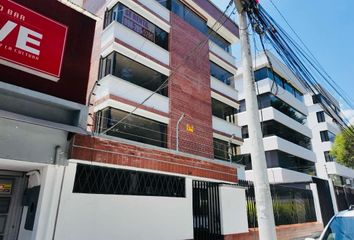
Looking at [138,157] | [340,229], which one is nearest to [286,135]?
[340,229]

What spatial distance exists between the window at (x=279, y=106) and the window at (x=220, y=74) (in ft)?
17.0

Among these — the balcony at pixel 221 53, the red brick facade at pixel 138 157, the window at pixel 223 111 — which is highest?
the balcony at pixel 221 53

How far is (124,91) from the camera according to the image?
12.1 m

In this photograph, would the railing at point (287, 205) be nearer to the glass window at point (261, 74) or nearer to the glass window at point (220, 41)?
the glass window at point (220, 41)

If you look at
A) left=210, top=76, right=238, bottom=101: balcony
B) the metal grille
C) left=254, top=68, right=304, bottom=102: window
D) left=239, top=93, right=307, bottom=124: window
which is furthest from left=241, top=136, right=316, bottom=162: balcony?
the metal grille

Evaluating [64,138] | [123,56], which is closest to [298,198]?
[123,56]

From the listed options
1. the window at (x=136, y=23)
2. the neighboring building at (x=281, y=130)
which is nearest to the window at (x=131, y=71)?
the window at (x=136, y=23)

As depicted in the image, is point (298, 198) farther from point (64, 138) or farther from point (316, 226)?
point (64, 138)

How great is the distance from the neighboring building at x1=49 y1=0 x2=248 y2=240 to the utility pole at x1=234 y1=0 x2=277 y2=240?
312 cm

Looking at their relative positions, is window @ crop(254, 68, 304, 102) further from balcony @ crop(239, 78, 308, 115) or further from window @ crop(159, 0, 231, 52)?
window @ crop(159, 0, 231, 52)

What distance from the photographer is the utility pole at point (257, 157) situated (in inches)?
183

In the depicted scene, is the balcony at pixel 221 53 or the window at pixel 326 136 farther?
the window at pixel 326 136

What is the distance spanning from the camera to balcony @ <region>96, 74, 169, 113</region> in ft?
38.4

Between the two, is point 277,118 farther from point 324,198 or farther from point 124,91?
point 124,91
